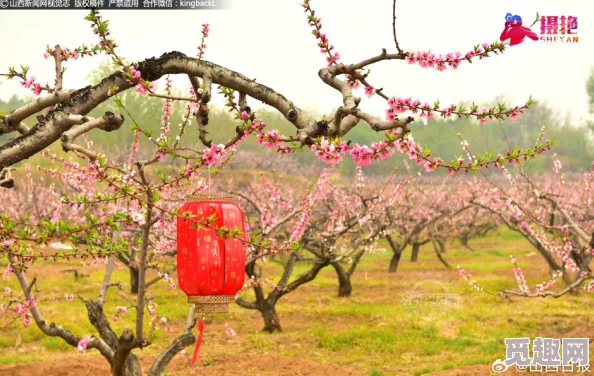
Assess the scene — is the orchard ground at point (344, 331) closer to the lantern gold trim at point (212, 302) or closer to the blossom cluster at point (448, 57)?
the lantern gold trim at point (212, 302)

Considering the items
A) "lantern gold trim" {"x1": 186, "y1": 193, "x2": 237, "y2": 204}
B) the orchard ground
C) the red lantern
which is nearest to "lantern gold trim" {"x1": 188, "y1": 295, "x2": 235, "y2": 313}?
the red lantern

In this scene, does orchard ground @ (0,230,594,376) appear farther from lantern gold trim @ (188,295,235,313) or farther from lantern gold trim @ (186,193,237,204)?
lantern gold trim @ (186,193,237,204)

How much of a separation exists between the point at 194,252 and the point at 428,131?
179 ft

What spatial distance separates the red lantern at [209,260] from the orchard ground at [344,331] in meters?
4.11

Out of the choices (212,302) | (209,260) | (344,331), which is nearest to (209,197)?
(209,260)

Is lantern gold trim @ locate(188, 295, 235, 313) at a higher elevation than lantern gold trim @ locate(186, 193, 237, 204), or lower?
lower

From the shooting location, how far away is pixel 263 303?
1174cm

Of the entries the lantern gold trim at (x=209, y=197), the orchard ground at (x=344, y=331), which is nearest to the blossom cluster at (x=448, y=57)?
the lantern gold trim at (x=209, y=197)

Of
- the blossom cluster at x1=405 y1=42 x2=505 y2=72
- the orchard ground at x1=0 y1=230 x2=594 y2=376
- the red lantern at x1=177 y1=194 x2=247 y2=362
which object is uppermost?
the blossom cluster at x1=405 y1=42 x2=505 y2=72

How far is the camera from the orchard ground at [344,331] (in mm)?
8766

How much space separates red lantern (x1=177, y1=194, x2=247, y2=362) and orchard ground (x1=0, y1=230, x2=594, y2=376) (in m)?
4.11

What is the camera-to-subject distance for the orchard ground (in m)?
8.77

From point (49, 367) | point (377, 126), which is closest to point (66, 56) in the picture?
point (377, 126)

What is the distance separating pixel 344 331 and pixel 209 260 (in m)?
7.60
